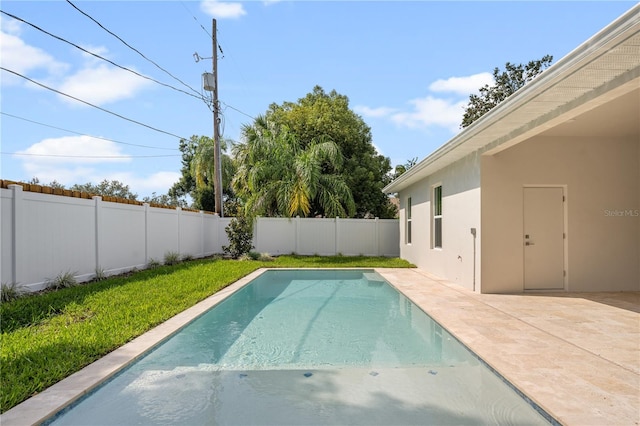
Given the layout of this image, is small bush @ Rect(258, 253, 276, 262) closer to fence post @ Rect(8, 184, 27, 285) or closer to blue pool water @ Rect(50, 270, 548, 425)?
blue pool water @ Rect(50, 270, 548, 425)

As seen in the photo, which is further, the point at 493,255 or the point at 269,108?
the point at 269,108

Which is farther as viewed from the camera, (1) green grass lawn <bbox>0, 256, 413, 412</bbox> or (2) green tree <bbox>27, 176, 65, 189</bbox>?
(2) green tree <bbox>27, 176, 65, 189</bbox>

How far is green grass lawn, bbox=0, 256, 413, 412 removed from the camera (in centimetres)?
330

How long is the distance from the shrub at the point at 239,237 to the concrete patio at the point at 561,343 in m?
8.65

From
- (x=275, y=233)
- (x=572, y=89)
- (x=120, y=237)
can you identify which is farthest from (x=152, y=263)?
(x=572, y=89)

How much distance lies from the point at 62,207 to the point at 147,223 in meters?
3.45

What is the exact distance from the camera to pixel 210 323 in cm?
559

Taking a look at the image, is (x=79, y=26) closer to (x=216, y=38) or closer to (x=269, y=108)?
(x=216, y=38)

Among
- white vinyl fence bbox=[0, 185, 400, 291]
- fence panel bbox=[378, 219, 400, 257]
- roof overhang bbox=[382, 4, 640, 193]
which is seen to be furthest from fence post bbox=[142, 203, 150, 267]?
fence panel bbox=[378, 219, 400, 257]

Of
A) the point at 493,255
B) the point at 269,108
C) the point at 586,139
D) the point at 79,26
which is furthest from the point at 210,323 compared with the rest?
the point at 269,108

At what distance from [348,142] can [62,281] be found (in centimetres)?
1520

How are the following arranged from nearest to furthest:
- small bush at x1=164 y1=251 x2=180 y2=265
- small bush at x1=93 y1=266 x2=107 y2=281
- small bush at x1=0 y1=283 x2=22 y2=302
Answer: small bush at x1=0 y1=283 x2=22 y2=302, small bush at x1=93 y1=266 x2=107 y2=281, small bush at x1=164 y1=251 x2=180 y2=265

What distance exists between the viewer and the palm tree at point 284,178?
15.4 meters

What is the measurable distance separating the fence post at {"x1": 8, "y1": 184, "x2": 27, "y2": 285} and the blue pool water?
3.14 m
